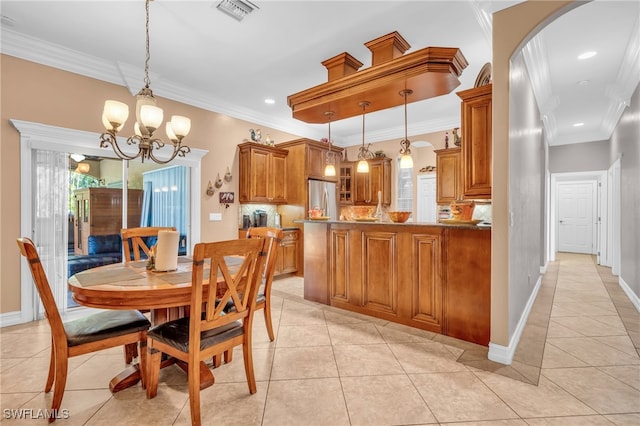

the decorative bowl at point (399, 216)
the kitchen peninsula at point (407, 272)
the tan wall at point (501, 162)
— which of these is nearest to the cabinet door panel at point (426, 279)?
the kitchen peninsula at point (407, 272)

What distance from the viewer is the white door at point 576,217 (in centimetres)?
809

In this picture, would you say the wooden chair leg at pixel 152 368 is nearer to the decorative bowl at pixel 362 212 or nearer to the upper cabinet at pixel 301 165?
the decorative bowl at pixel 362 212

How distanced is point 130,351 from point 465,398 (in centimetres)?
241

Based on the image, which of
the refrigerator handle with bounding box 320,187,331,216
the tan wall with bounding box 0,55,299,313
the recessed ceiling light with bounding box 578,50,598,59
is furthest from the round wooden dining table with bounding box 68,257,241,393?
the recessed ceiling light with bounding box 578,50,598,59

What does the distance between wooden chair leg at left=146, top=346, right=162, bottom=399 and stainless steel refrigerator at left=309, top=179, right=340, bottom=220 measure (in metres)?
3.81

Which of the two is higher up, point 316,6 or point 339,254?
point 316,6

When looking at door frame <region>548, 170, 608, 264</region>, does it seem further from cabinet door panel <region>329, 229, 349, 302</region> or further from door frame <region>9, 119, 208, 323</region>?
door frame <region>9, 119, 208, 323</region>

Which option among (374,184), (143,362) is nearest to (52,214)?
(143,362)

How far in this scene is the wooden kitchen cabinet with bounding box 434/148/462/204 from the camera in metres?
5.47

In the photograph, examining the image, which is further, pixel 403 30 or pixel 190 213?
pixel 190 213

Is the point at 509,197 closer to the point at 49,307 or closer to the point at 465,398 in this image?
the point at 465,398

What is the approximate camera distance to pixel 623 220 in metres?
4.57

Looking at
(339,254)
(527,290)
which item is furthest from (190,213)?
(527,290)

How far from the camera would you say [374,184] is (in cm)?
675
